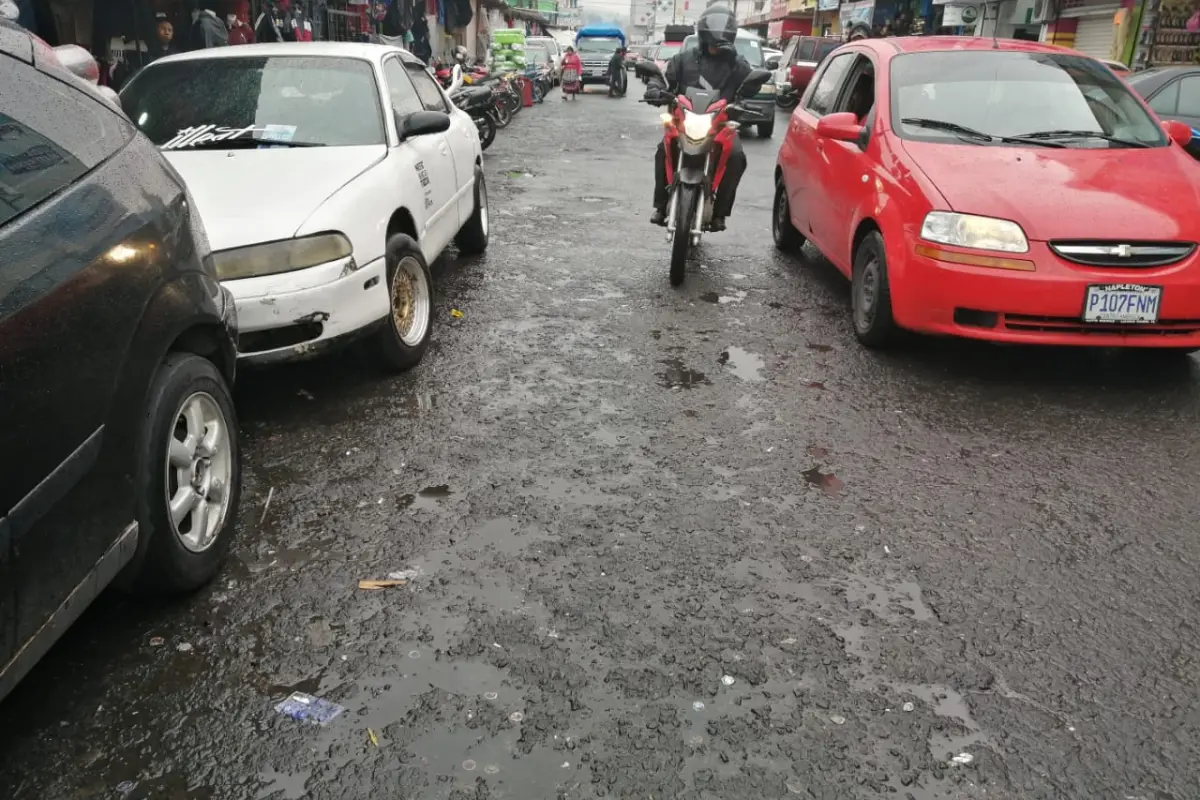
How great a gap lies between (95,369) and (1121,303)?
446cm

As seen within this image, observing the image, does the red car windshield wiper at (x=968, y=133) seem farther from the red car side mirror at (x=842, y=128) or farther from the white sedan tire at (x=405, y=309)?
the white sedan tire at (x=405, y=309)

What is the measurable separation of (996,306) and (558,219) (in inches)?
219

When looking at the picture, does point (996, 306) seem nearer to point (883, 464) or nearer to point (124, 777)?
point (883, 464)

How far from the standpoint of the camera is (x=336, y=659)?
9.11 feet

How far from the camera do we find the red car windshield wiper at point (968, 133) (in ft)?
18.3

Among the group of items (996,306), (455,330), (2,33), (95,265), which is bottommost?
(455,330)

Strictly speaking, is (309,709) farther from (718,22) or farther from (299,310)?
(718,22)

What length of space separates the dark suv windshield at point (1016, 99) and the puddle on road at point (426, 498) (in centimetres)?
358

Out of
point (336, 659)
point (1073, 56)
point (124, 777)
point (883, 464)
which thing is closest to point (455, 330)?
point (883, 464)

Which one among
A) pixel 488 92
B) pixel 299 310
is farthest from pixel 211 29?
pixel 299 310

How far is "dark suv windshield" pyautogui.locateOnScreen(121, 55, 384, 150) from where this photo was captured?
17.5ft

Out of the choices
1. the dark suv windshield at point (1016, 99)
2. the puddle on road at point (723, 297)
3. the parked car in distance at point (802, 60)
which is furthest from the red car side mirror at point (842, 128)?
the parked car in distance at point (802, 60)

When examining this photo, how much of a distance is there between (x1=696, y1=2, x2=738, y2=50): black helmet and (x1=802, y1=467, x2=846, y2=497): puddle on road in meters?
4.52

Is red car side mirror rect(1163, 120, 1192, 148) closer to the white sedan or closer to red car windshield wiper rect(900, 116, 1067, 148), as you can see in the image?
red car windshield wiper rect(900, 116, 1067, 148)
